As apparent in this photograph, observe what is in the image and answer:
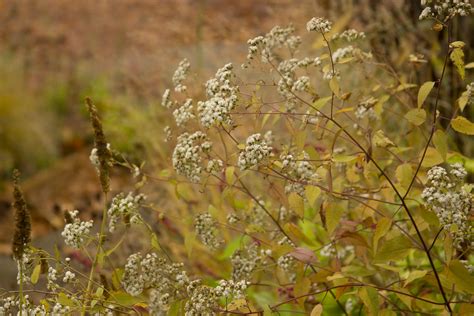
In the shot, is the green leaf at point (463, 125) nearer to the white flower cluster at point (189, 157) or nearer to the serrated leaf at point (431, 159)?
the serrated leaf at point (431, 159)

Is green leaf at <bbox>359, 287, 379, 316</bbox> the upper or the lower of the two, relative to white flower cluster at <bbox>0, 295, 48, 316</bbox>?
lower

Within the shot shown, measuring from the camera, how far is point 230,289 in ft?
6.45

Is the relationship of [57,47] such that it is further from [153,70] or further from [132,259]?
[132,259]

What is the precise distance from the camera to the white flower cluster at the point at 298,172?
76.0 inches

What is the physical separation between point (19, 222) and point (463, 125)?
1083 mm

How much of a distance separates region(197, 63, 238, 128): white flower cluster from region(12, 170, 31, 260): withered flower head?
1.49ft

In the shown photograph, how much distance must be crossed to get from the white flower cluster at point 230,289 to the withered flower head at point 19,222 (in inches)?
18.3

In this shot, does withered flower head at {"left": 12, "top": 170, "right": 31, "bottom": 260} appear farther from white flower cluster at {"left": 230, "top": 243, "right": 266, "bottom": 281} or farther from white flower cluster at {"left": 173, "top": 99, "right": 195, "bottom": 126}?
white flower cluster at {"left": 230, "top": 243, "right": 266, "bottom": 281}

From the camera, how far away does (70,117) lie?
319 inches

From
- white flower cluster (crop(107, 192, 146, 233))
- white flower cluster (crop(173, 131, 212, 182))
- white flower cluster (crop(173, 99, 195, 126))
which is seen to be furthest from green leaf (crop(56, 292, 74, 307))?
white flower cluster (crop(173, 99, 195, 126))

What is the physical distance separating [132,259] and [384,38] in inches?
118

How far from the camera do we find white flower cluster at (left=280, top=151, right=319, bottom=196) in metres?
1.93

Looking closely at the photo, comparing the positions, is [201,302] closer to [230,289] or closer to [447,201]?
[230,289]

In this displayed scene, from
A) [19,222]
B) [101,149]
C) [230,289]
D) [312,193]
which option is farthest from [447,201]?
[19,222]
